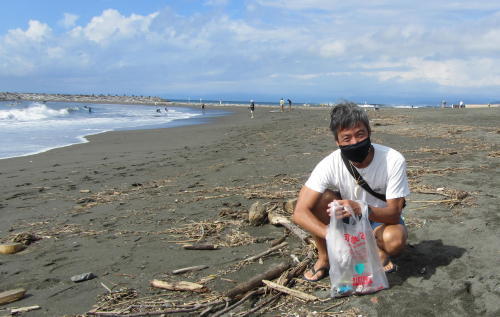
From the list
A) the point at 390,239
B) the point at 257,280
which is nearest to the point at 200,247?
the point at 257,280

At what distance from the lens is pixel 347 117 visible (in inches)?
111

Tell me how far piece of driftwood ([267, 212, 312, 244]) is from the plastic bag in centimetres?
100

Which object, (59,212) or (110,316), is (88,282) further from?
(59,212)

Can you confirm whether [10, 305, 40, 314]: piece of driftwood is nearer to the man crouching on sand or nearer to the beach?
the beach

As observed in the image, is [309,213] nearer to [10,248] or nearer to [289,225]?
[289,225]

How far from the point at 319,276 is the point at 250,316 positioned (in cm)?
68

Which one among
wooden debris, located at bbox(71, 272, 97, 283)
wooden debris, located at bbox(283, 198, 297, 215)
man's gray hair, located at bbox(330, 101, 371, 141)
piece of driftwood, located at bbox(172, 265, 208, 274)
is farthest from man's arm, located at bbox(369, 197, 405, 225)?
wooden debris, located at bbox(71, 272, 97, 283)

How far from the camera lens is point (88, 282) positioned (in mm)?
3416

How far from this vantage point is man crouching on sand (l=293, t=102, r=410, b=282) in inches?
111

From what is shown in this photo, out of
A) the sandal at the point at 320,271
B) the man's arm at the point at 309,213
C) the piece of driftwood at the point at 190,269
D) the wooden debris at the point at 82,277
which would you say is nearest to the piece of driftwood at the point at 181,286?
the piece of driftwood at the point at 190,269

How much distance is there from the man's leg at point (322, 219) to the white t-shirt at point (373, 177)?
70 mm

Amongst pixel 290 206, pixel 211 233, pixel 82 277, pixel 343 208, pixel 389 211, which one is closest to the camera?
pixel 343 208

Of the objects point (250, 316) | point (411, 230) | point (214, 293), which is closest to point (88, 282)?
point (214, 293)

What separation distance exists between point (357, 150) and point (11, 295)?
2955 mm
